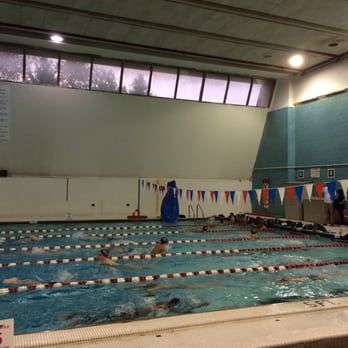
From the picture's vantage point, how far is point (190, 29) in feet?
30.6

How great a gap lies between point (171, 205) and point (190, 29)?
552 cm

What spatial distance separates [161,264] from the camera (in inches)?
261

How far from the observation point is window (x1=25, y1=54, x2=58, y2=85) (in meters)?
10.8

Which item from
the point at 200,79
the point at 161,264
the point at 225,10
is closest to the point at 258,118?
the point at 200,79

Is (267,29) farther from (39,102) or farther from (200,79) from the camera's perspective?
(39,102)

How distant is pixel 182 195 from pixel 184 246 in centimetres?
575

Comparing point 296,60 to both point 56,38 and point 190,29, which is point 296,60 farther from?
point 56,38

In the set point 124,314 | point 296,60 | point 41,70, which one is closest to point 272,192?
point 296,60

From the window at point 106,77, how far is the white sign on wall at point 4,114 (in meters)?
2.55

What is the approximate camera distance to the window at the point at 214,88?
13.1 metres

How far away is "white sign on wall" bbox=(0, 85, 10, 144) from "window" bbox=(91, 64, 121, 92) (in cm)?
255

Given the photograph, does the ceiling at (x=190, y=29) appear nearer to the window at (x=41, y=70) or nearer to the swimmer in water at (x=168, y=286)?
the window at (x=41, y=70)

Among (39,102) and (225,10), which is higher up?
(225,10)

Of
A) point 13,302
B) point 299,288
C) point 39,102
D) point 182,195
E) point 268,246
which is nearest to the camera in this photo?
point 13,302
